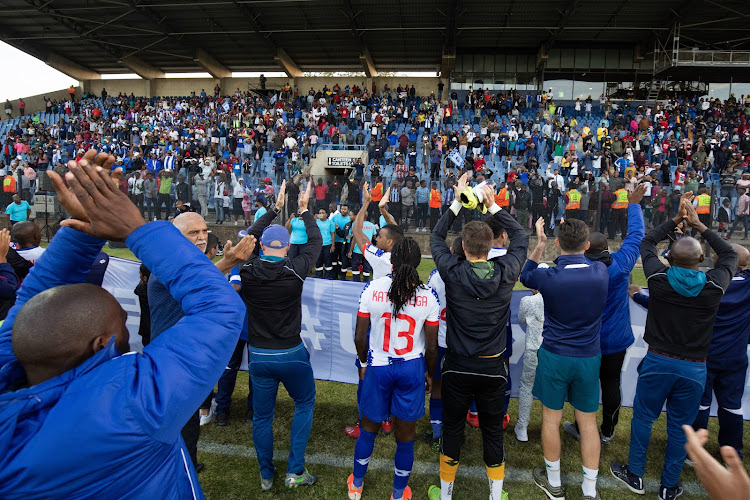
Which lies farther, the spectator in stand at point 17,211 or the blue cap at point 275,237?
the spectator in stand at point 17,211

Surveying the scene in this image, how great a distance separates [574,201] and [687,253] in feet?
36.8

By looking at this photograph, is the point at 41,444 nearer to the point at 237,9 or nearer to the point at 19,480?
the point at 19,480

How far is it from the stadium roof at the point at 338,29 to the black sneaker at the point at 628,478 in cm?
2482

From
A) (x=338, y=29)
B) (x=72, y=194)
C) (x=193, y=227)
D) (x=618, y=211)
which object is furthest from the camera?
(x=338, y=29)

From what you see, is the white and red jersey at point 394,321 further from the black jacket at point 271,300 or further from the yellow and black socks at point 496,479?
the yellow and black socks at point 496,479

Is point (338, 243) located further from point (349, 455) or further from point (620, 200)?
point (620, 200)

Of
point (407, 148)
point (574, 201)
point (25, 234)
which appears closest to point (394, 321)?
point (25, 234)

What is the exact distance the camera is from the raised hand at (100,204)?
3.72 ft

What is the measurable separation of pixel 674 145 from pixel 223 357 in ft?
80.2

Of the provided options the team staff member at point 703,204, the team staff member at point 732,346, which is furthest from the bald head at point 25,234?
the team staff member at point 703,204

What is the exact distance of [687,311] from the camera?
333 centimetres

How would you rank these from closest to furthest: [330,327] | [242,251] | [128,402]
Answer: [128,402] → [242,251] → [330,327]

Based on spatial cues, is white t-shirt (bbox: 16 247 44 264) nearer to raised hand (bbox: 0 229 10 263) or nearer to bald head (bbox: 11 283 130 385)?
raised hand (bbox: 0 229 10 263)

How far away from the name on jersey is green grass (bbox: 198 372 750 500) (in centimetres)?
149
